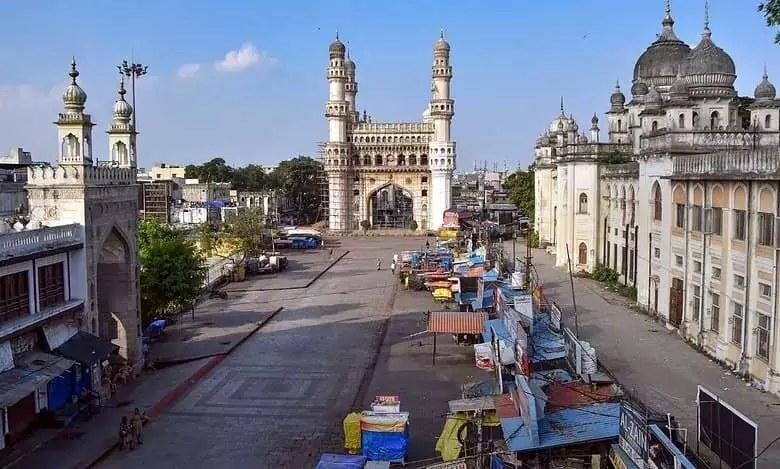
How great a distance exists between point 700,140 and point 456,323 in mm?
9729

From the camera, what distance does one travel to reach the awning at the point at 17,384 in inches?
537

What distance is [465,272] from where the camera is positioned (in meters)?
29.8

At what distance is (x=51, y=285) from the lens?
1686 centimetres

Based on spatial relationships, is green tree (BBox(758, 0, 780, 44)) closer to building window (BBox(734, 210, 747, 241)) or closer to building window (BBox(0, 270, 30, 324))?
building window (BBox(734, 210, 747, 241))

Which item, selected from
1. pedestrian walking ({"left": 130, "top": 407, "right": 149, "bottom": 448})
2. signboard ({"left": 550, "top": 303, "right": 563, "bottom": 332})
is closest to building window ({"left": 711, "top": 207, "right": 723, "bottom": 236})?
signboard ({"left": 550, "top": 303, "right": 563, "bottom": 332})

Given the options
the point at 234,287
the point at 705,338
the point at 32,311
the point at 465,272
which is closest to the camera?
the point at 32,311

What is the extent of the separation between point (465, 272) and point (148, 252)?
39.3ft

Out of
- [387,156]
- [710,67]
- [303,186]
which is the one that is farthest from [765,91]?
[303,186]

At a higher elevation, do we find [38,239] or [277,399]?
[38,239]

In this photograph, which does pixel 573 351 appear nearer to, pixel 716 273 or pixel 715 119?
pixel 716 273

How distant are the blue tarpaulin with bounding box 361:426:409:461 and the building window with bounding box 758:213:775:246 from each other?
9549 mm

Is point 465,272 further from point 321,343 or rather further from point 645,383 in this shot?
point 645,383

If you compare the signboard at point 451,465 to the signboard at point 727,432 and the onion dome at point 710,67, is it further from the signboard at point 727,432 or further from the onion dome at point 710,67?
the onion dome at point 710,67

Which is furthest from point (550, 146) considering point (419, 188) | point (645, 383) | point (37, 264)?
point (37, 264)
